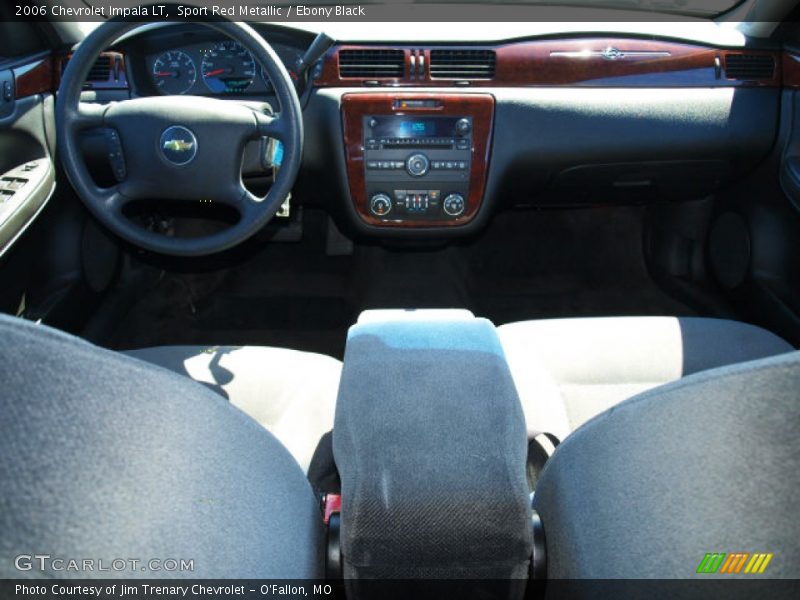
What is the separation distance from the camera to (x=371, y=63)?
2064mm

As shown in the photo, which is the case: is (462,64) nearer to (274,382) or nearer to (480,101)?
(480,101)

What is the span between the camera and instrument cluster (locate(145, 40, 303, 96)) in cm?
201

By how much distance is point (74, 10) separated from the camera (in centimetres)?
203

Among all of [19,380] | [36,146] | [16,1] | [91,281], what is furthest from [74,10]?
[19,380]

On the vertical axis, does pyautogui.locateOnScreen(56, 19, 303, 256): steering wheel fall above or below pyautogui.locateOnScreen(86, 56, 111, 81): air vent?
below

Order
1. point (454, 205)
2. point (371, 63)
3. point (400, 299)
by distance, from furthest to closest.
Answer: point (400, 299)
point (454, 205)
point (371, 63)

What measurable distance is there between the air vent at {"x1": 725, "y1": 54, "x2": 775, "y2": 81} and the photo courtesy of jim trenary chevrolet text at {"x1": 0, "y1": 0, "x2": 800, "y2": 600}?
0.01 meters

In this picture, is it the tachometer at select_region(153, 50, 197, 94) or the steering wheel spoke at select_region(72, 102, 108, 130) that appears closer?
the steering wheel spoke at select_region(72, 102, 108, 130)

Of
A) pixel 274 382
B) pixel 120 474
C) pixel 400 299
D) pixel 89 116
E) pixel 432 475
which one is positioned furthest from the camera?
pixel 400 299

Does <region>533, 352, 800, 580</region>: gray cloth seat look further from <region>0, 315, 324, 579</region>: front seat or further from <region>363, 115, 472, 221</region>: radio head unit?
<region>363, 115, 472, 221</region>: radio head unit

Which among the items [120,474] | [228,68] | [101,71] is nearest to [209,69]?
[228,68]

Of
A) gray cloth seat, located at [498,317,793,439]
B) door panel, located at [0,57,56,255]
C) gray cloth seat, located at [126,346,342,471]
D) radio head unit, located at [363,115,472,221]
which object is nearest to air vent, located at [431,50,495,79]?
radio head unit, located at [363,115,472,221]

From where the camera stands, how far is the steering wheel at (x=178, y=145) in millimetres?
1601

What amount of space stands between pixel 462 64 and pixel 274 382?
3.70 ft
